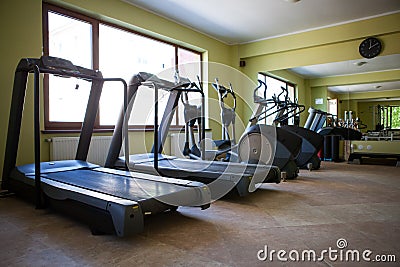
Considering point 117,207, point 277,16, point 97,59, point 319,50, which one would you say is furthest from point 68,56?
point 319,50

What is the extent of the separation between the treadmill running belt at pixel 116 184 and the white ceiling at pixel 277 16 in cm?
309

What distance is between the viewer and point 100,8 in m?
4.37

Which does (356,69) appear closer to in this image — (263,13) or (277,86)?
(277,86)

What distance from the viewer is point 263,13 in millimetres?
5230

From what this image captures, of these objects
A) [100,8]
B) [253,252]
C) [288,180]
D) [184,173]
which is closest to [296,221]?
[253,252]

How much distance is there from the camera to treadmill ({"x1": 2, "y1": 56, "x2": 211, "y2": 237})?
2.03m

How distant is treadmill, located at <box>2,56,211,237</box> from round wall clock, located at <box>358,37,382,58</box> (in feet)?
15.4

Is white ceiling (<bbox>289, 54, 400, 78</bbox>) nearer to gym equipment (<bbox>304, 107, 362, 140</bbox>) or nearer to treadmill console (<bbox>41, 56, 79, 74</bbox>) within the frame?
gym equipment (<bbox>304, 107, 362, 140</bbox>)

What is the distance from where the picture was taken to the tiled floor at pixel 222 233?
5.68 ft

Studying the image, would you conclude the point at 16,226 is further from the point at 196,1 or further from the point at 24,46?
the point at 196,1

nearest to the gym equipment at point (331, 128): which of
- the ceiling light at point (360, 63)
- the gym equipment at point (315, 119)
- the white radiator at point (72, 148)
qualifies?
the gym equipment at point (315, 119)

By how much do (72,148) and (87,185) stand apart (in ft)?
5.30

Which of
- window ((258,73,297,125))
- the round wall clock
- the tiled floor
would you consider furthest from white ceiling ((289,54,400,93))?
the tiled floor

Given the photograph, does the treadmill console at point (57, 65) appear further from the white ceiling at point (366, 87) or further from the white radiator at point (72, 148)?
the white ceiling at point (366, 87)
